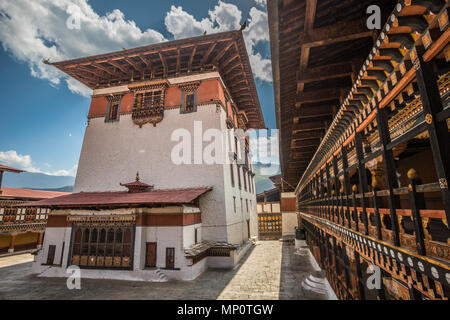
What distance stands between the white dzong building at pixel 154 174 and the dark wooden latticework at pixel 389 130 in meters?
7.26

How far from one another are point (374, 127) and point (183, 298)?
8.29 metres

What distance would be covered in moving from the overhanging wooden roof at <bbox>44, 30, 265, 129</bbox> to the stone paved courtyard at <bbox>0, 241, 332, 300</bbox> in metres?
13.1

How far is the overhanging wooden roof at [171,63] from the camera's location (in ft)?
46.8

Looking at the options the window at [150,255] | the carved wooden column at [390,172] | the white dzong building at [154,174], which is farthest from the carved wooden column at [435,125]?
the window at [150,255]

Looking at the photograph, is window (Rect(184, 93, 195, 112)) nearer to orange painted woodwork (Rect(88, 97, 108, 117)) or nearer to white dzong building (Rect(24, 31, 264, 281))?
A: white dzong building (Rect(24, 31, 264, 281))

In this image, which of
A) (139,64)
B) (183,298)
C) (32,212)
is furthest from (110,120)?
(183,298)

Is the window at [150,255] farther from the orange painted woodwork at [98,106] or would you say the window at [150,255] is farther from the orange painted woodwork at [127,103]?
the orange painted woodwork at [98,106]

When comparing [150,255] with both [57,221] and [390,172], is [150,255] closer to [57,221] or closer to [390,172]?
[57,221]

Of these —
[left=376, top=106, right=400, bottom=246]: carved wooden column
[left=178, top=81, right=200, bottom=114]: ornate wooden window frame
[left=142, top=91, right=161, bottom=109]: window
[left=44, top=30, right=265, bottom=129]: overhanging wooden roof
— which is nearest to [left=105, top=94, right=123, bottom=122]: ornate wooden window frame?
[left=44, top=30, right=265, bottom=129]: overhanging wooden roof

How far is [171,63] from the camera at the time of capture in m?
16.2

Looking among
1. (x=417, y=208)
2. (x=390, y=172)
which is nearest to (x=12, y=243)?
(x=390, y=172)

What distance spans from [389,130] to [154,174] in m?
13.0

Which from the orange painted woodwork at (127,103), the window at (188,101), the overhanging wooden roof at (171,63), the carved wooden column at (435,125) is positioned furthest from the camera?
the orange painted woodwork at (127,103)
